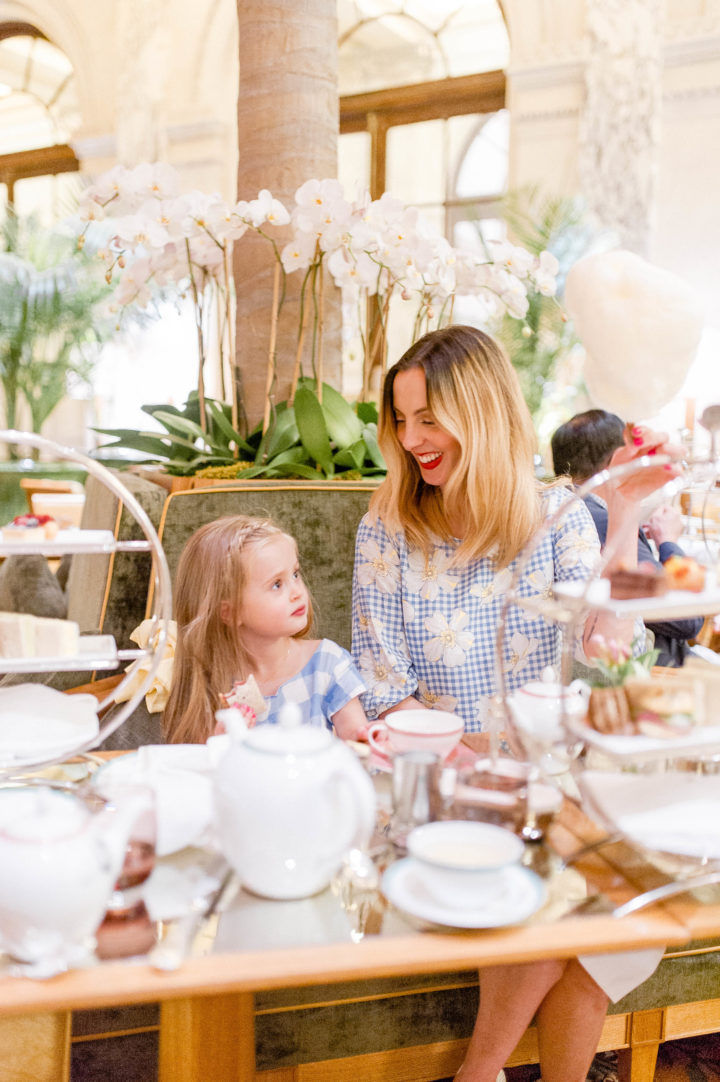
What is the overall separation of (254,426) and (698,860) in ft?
6.13

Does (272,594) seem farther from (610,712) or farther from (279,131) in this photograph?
(279,131)

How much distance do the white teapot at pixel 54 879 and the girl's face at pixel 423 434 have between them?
40.5 inches

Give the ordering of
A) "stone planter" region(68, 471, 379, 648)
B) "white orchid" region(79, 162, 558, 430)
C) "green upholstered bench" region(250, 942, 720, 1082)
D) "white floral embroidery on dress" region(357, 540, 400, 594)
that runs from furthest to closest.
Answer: "stone planter" region(68, 471, 379, 648)
"white orchid" region(79, 162, 558, 430)
"white floral embroidery on dress" region(357, 540, 400, 594)
"green upholstered bench" region(250, 942, 720, 1082)

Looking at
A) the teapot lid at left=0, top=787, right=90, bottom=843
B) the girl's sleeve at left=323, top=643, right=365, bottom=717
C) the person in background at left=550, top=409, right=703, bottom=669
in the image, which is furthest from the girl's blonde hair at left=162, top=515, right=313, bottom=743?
the person in background at left=550, top=409, right=703, bottom=669

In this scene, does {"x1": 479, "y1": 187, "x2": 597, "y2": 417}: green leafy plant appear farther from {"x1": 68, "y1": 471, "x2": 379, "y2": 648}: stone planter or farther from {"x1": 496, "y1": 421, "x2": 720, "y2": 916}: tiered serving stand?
{"x1": 496, "y1": 421, "x2": 720, "y2": 916}: tiered serving stand

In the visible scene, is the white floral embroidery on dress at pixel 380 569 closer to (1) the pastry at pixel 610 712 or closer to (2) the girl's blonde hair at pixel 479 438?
(2) the girl's blonde hair at pixel 479 438

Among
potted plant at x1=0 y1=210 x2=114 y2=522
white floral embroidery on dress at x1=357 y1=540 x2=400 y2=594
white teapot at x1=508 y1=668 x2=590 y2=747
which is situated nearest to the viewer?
white teapot at x1=508 y1=668 x2=590 y2=747

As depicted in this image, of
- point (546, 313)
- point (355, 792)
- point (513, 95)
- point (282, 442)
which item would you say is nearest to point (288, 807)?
point (355, 792)

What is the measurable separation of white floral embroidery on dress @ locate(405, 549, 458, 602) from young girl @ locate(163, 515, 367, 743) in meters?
0.19

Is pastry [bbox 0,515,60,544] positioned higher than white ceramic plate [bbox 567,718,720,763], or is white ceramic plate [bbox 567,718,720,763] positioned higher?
pastry [bbox 0,515,60,544]

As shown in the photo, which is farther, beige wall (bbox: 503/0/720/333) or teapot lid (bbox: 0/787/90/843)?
beige wall (bbox: 503/0/720/333)

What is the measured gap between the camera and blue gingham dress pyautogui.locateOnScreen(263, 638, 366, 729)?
1633 millimetres

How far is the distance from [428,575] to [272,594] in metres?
0.34

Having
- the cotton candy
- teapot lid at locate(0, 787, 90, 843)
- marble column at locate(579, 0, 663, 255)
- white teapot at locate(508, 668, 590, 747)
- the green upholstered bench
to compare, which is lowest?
the green upholstered bench
